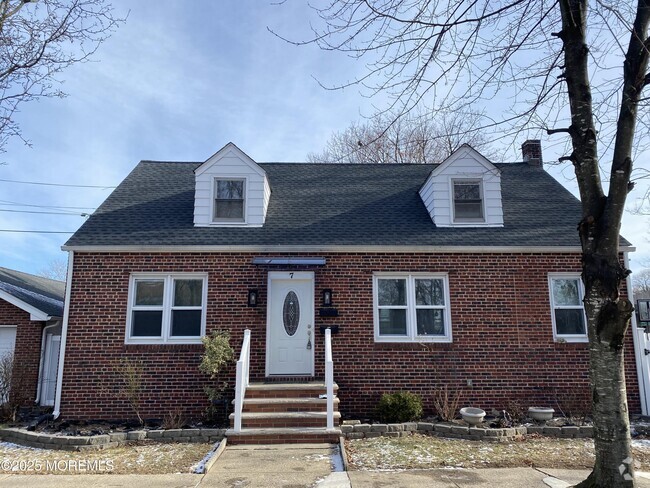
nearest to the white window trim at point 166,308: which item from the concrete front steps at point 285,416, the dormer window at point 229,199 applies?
the dormer window at point 229,199

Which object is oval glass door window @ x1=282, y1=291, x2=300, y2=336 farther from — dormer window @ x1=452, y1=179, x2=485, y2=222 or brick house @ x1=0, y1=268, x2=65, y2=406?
brick house @ x1=0, y1=268, x2=65, y2=406

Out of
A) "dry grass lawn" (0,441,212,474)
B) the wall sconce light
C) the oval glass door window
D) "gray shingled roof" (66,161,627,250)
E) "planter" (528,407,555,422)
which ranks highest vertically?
"gray shingled roof" (66,161,627,250)

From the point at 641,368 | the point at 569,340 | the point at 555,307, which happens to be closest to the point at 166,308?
the point at 555,307

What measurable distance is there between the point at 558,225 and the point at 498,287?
2332mm

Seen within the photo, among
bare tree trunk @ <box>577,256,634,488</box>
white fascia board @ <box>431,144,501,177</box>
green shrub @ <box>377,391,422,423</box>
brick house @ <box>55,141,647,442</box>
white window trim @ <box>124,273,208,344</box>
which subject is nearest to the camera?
bare tree trunk @ <box>577,256,634,488</box>

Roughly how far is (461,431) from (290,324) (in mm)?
3958

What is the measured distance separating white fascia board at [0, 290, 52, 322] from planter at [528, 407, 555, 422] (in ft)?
35.7

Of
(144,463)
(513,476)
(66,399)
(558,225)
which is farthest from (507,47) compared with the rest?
(66,399)

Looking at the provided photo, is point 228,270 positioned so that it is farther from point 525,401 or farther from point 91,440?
point 525,401

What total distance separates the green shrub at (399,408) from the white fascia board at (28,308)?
8.09m

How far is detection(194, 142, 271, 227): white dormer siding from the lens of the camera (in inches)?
416

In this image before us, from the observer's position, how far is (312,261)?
32.1ft

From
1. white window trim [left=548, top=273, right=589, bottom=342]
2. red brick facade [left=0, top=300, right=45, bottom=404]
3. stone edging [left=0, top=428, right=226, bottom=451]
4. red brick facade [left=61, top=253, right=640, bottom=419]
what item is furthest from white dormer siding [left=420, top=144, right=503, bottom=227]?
red brick facade [left=0, top=300, right=45, bottom=404]

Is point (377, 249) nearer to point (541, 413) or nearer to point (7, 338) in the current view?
point (541, 413)
